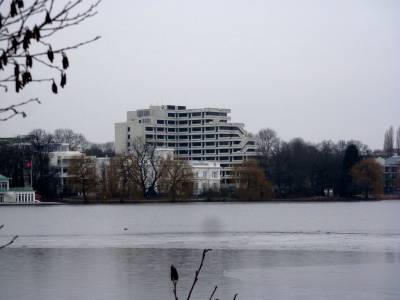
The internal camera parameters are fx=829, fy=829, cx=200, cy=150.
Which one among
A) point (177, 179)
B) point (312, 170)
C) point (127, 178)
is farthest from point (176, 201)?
point (312, 170)

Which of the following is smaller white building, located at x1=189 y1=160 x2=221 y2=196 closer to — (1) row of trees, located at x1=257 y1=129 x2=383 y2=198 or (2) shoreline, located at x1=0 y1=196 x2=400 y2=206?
(1) row of trees, located at x1=257 y1=129 x2=383 y2=198

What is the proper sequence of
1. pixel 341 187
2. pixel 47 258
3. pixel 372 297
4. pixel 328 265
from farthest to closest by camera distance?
pixel 341 187
pixel 47 258
pixel 328 265
pixel 372 297

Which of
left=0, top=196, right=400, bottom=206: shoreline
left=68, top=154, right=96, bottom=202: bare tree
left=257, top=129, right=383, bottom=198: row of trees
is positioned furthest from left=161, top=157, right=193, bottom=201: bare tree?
left=257, top=129, right=383, bottom=198: row of trees

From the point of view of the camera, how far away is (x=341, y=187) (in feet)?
428

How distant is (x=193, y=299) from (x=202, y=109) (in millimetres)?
169314

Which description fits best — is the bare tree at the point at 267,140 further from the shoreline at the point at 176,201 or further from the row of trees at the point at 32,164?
the row of trees at the point at 32,164

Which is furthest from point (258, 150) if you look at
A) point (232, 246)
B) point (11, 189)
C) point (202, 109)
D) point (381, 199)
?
point (232, 246)

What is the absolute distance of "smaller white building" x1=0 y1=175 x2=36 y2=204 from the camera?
129375mm

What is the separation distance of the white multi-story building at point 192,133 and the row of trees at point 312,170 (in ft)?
74.4

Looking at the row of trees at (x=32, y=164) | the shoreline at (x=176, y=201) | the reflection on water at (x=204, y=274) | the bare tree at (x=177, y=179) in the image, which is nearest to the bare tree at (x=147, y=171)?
the bare tree at (x=177, y=179)

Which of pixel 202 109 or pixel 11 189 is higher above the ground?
pixel 202 109

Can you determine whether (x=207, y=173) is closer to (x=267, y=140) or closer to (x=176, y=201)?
(x=267, y=140)

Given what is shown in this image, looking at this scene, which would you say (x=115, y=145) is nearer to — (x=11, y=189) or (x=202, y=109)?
(x=202, y=109)

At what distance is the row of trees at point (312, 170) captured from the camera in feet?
420
